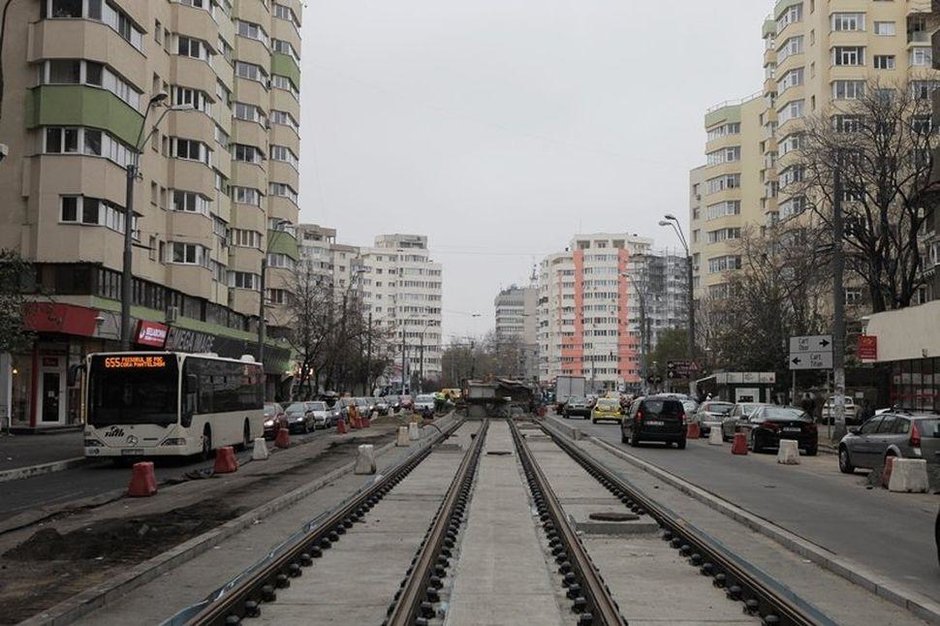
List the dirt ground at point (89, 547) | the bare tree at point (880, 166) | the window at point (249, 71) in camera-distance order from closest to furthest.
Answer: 1. the dirt ground at point (89, 547)
2. the bare tree at point (880, 166)
3. the window at point (249, 71)

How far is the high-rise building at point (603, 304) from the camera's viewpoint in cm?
18100

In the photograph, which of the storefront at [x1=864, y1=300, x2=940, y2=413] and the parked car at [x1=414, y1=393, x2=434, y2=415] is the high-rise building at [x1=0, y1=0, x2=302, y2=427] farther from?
the storefront at [x1=864, y1=300, x2=940, y2=413]

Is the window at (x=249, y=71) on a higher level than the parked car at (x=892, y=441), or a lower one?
higher

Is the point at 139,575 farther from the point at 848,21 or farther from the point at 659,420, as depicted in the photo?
the point at 848,21

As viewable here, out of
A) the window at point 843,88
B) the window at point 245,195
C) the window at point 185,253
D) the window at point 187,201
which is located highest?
the window at point 843,88

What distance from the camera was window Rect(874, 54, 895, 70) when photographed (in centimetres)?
7675

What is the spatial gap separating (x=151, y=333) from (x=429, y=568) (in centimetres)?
3933

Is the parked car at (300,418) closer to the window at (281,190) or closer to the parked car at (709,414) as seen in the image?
the parked car at (709,414)

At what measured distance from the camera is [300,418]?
47.0 metres

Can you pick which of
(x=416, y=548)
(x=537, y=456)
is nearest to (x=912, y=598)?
(x=416, y=548)

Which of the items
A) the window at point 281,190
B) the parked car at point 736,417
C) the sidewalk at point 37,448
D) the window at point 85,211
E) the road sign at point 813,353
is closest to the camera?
the sidewalk at point 37,448

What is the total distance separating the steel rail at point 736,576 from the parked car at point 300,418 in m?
31.7

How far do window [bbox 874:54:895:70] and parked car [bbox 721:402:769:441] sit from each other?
146 ft

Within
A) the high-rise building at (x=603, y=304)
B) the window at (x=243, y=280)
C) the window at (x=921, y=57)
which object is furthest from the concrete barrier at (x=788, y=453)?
the high-rise building at (x=603, y=304)
